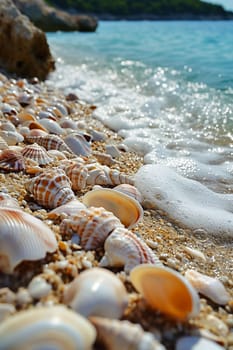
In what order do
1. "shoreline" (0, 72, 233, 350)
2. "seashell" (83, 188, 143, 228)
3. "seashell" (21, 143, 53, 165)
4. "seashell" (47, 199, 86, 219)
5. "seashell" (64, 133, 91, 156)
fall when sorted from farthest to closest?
"seashell" (64, 133, 91, 156), "seashell" (21, 143, 53, 165), "seashell" (83, 188, 143, 228), "seashell" (47, 199, 86, 219), "shoreline" (0, 72, 233, 350)

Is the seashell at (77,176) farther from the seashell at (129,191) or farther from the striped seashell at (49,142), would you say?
the striped seashell at (49,142)

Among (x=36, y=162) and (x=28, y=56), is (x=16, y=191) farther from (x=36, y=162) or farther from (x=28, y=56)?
(x=28, y=56)

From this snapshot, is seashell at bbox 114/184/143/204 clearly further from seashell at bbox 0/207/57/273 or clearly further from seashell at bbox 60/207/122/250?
seashell at bbox 0/207/57/273

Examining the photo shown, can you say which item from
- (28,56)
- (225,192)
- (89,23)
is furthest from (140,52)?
(89,23)

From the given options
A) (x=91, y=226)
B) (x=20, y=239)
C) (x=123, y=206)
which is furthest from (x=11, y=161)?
(x=20, y=239)

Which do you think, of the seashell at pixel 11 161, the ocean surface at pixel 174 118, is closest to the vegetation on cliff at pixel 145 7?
the ocean surface at pixel 174 118

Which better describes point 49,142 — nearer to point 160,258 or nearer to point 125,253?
point 160,258

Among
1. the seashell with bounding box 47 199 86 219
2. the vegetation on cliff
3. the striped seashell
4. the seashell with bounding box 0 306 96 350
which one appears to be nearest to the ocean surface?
the striped seashell
